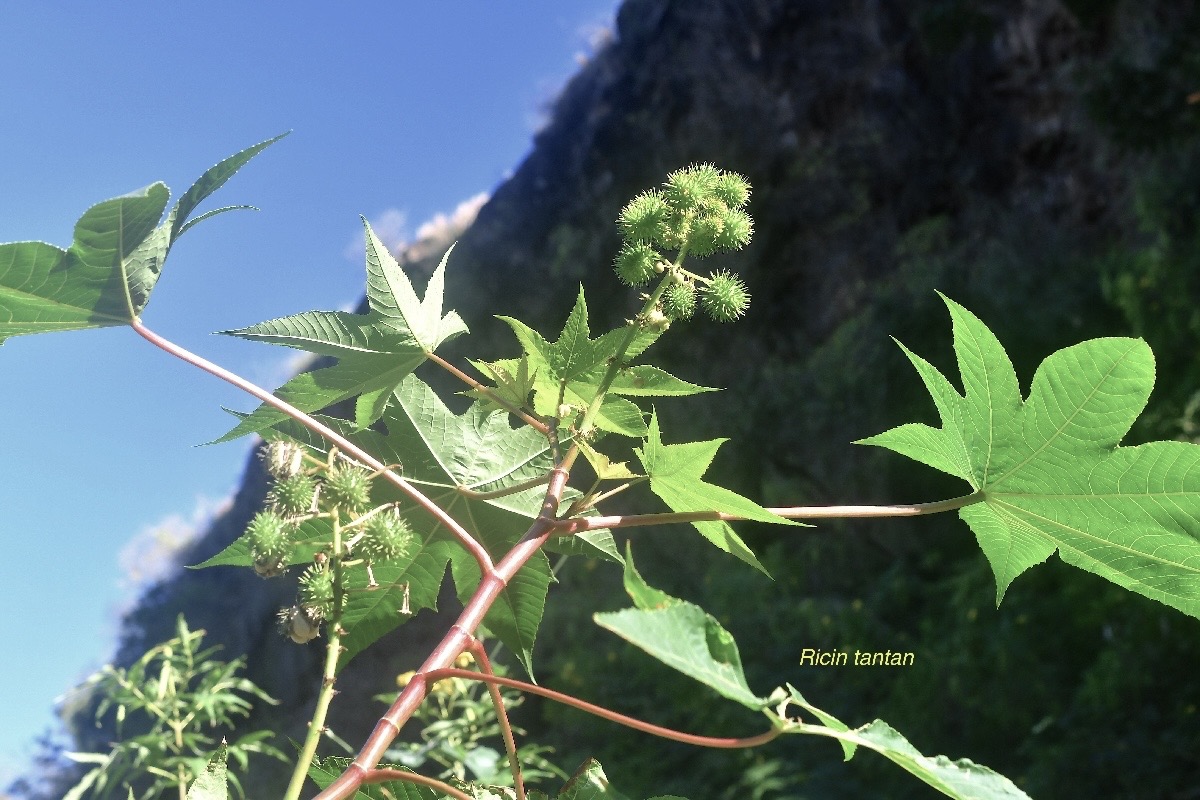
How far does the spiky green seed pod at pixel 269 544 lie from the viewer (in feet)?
1.47

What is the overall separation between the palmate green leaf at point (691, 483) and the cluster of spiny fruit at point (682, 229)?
0.28 ft

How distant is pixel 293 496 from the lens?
45cm

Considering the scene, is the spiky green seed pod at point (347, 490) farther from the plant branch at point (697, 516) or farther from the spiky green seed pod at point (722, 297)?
the spiky green seed pod at point (722, 297)

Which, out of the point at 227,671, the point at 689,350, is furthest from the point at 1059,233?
the point at 227,671

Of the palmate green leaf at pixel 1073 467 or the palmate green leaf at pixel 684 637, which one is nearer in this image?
the palmate green leaf at pixel 684 637

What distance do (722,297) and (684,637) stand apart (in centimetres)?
28

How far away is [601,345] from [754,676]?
2931mm

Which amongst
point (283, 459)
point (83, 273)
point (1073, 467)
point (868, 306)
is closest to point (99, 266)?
point (83, 273)

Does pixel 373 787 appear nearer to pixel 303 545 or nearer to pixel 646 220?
pixel 303 545

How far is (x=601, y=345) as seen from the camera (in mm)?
481

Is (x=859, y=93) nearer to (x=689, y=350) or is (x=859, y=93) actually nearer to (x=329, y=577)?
(x=689, y=350)

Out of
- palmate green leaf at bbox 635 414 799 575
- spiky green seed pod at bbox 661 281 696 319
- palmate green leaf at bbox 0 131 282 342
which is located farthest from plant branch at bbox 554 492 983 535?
palmate green leaf at bbox 0 131 282 342

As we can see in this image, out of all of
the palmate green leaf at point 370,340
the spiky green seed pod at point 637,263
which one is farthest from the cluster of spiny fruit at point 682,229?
the palmate green leaf at point 370,340

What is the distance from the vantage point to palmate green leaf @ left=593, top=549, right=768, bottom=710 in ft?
0.95
